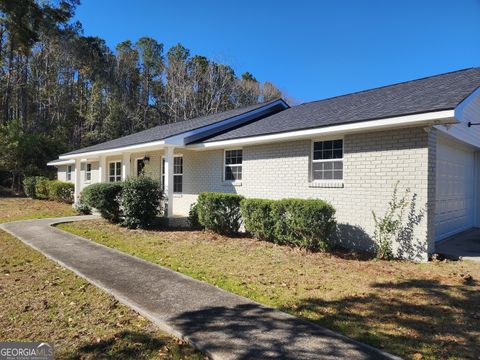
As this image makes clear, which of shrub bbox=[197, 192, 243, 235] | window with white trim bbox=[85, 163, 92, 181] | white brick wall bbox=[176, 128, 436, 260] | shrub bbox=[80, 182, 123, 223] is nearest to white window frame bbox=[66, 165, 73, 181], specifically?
window with white trim bbox=[85, 163, 92, 181]

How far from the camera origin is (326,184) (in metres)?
9.16

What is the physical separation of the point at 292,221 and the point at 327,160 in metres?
2.28

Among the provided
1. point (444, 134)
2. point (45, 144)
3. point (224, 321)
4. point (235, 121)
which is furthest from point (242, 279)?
point (45, 144)

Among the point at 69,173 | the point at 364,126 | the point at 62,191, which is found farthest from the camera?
the point at 69,173

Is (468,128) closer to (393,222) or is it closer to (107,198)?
(393,222)

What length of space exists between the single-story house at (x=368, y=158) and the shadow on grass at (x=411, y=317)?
7.78 feet

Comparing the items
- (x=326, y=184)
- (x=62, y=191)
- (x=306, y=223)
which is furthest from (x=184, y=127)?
(x=62, y=191)

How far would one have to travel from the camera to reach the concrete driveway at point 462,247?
7.40m

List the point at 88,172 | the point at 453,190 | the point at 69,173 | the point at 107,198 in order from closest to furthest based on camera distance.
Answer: the point at 453,190
the point at 107,198
the point at 88,172
the point at 69,173

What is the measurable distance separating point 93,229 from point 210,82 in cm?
2661

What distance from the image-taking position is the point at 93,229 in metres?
11.3

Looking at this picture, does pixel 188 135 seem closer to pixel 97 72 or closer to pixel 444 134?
pixel 444 134

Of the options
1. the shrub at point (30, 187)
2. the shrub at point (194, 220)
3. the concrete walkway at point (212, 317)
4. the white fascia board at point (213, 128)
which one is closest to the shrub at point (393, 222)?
the concrete walkway at point (212, 317)

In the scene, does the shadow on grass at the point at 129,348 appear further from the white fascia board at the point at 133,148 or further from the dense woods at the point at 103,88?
the dense woods at the point at 103,88
